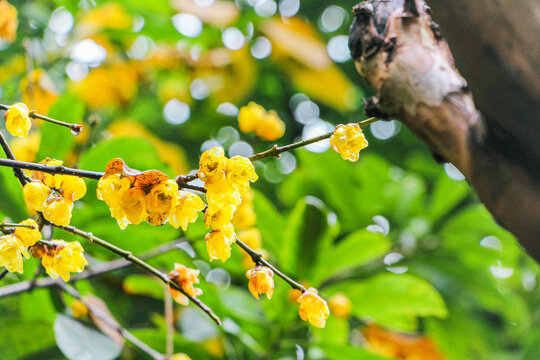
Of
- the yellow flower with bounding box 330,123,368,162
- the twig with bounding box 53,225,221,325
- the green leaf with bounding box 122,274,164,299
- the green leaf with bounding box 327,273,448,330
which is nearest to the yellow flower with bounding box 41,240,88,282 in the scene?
the twig with bounding box 53,225,221,325

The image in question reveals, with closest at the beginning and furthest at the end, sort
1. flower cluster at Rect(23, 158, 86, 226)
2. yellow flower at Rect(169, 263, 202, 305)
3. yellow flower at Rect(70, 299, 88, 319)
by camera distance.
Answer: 1. flower cluster at Rect(23, 158, 86, 226)
2. yellow flower at Rect(169, 263, 202, 305)
3. yellow flower at Rect(70, 299, 88, 319)

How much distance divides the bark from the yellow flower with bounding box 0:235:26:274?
297mm

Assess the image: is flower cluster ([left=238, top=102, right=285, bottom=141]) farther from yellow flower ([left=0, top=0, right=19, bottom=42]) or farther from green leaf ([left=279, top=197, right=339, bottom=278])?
yellow flower ([left=0, top=0, right=19, bottom=42])

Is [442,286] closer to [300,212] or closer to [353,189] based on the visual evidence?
[353,189]

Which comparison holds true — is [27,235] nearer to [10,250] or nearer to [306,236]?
[10,250]

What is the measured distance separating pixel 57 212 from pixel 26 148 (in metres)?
0.43

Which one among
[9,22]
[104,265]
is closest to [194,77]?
[9,22]

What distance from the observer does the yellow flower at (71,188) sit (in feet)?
1.49

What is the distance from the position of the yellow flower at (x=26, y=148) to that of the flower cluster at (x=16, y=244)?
40 centimetres

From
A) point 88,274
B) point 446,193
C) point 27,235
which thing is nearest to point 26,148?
point 88,274

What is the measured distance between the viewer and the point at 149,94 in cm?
168

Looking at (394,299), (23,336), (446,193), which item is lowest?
(446,193)

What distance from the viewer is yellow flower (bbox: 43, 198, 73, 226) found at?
1.44 ft

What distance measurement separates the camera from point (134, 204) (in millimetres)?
441
